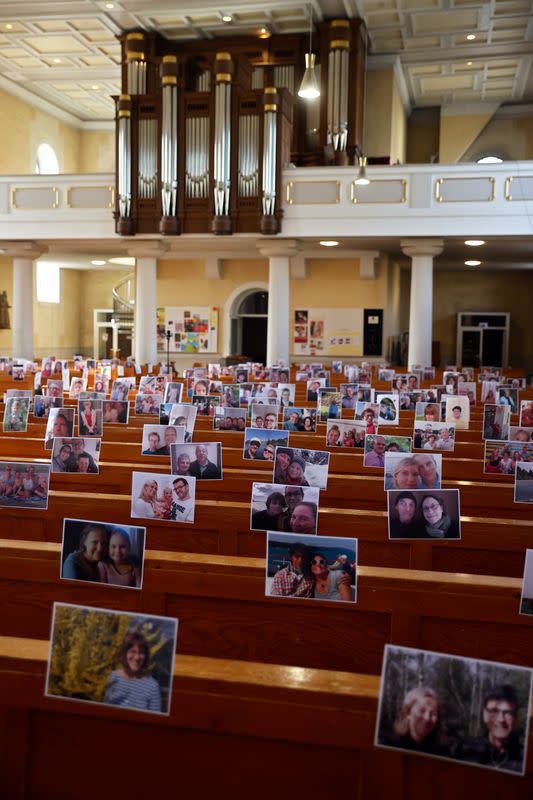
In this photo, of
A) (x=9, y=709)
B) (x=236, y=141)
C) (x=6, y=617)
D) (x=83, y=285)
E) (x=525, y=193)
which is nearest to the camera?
(x=9, y=709)

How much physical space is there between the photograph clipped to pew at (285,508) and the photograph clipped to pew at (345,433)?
7.89 ft

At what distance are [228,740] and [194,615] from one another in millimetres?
1045

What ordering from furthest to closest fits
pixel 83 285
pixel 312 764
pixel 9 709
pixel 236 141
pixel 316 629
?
1. pixel 83 285
2. pixel 236 141
3. pixel 316 629
4. pixel 9 709
5. pixel 312 764

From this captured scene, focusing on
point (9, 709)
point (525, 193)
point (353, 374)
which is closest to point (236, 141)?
point (525, 193)

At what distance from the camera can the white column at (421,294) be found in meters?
15.2

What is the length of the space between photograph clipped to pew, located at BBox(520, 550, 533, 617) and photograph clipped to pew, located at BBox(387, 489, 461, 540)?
28.2 inches

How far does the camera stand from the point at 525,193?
14.3 metres

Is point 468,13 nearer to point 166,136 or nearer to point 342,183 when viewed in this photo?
point 342,183

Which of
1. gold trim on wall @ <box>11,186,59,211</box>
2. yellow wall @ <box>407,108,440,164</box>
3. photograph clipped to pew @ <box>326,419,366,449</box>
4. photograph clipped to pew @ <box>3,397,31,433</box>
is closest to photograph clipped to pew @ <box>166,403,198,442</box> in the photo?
photograph clipped to pew @ <box>326,419,366,449</box>

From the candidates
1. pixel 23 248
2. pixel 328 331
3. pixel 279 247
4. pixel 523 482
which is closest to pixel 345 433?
pixel 523 482

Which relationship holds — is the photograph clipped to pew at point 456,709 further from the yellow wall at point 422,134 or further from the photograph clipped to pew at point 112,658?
the yellow wall at point 422,134

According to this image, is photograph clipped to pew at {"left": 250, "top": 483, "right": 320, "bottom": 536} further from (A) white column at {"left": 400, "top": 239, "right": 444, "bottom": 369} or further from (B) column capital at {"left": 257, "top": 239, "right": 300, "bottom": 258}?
(B) column capital at {"left": 257, "top": 239, "right": 300, "bottom": 258}

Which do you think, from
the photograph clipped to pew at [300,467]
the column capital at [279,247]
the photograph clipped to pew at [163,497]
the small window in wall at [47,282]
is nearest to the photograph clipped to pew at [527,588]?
the photograph clipped to pew at [163,497]

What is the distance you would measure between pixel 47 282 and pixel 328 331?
10121 millimetres
